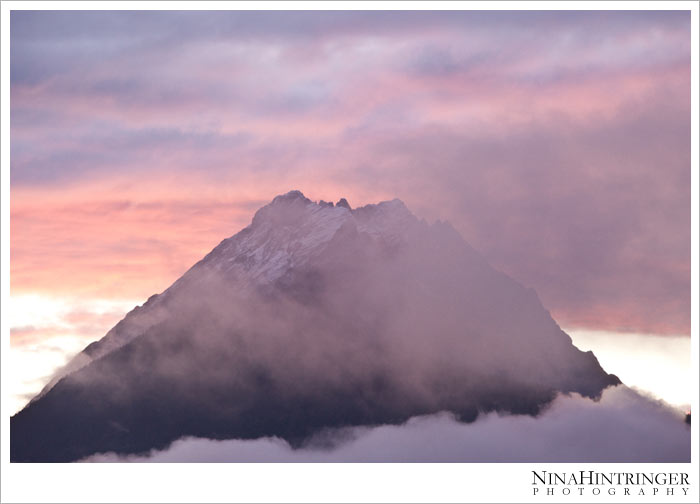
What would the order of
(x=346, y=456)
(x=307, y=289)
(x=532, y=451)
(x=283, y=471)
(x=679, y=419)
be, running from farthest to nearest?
1. (x=307, y=289)
2. (x=346, y=456)
3. (x=532, y=451)
4. (x=679, y=419)
5. (x=283, y=471)

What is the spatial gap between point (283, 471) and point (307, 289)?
410ft

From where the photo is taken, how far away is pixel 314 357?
184 metres

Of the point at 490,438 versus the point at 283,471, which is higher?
the point at 490,438

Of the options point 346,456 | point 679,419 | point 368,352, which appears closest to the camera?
point 679,419

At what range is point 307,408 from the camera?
16862 cm

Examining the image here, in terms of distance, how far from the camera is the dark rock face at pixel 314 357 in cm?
14812

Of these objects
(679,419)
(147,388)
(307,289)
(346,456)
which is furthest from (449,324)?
(679,419)

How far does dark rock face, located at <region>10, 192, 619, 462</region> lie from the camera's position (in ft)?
486

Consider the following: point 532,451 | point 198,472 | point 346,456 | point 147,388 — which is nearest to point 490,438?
point 532,451

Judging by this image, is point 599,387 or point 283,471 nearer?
point 283,471

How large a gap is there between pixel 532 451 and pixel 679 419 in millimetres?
23810

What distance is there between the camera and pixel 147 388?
6058 inches

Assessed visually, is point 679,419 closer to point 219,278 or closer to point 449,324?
point 449,324

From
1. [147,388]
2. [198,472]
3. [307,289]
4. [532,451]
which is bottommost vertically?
[198,472]
